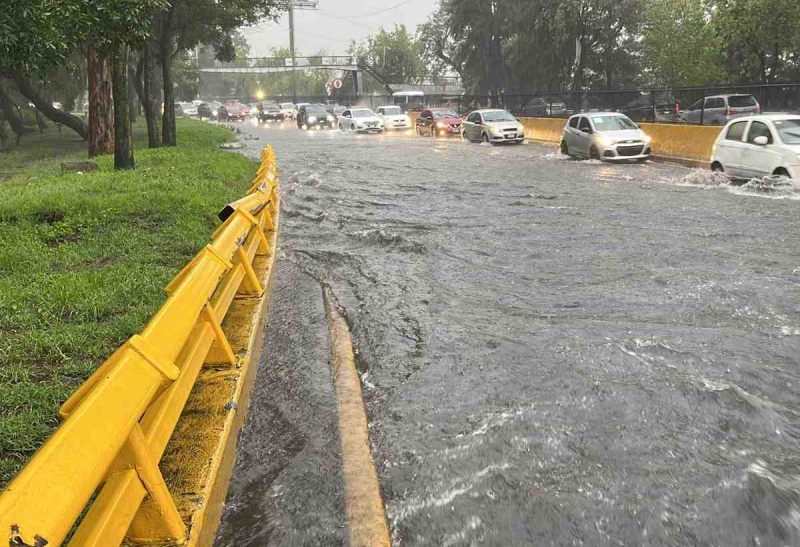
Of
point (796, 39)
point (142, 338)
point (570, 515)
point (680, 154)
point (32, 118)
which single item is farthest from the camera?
point (32, 118)

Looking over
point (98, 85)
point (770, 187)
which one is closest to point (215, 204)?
point (770, 187)

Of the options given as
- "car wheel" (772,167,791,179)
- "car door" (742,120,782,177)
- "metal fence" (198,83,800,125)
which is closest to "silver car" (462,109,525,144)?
"metal fence" (198,83,800,125)

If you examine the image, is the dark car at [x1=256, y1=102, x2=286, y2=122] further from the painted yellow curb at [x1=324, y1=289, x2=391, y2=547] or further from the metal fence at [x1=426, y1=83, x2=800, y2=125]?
the painted yellow curb at [x1=324, y1=289, x2=391, y2=547]

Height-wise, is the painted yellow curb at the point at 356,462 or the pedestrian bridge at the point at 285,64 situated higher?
the pedestrian bridge at the point at 285,64

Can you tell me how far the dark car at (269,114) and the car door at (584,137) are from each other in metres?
49.5

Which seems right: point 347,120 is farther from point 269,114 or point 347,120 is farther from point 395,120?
point 269,114

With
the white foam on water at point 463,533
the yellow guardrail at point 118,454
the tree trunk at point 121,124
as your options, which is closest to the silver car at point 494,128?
the tree trunk at point 121,124

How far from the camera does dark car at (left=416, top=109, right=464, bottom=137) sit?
35.9 metres

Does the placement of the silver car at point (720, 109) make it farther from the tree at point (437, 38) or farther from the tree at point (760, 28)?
the tree at point (437, 38)

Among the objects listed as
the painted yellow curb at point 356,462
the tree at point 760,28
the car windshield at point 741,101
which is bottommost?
the painted yellow curb at point 356,462

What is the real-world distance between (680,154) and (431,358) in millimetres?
16727

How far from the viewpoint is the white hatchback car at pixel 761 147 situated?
12539 mm

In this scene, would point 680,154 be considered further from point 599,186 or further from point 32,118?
point 32,118

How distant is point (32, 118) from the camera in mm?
46250
